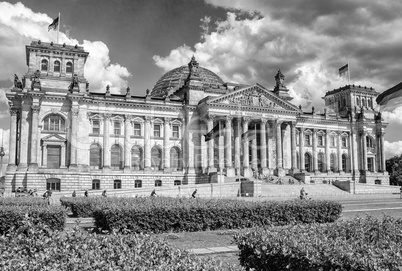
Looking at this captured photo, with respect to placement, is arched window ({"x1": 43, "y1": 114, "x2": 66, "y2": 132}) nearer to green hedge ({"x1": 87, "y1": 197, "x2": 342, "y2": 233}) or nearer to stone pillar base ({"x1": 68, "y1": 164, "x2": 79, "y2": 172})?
stone pillar base ({"x1": 68, "y1": 164, "x2": 79, "y2": 172})

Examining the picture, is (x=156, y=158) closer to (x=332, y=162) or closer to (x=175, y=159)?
(x=175, y=159)

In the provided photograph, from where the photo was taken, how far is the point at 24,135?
59594mm

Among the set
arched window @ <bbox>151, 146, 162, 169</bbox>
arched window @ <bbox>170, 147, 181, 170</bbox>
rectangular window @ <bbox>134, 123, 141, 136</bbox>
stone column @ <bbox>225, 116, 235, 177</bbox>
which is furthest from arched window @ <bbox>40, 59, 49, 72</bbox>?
stone column @ <bbox>225, 116, 235, 177</bbox>

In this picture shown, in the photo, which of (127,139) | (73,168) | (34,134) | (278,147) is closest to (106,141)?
(127,139)

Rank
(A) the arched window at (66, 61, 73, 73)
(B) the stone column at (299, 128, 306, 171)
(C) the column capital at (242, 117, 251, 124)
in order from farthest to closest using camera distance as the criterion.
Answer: (B) the stone column at (299, 128, 306, 171) → (C) the column capital at (242, 117, 251, 124) → (A) the arched window at (66, 61, 73, 73)

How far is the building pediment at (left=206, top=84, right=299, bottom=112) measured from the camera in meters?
68.1

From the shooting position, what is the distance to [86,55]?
64.9 metres

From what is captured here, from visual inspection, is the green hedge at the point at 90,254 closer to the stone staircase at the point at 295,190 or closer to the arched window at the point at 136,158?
the stone staircase at the point at 295,190

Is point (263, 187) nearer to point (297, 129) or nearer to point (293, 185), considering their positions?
point (293, 185)

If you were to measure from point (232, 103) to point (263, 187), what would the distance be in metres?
16.4

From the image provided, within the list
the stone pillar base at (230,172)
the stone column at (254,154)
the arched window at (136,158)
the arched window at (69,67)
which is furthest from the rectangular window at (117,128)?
the stone column at (254,154)

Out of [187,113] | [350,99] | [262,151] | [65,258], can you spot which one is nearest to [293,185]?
[262,151]

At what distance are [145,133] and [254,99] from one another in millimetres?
19541

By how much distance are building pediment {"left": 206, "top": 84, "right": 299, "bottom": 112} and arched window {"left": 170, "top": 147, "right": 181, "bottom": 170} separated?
34.6 feet
